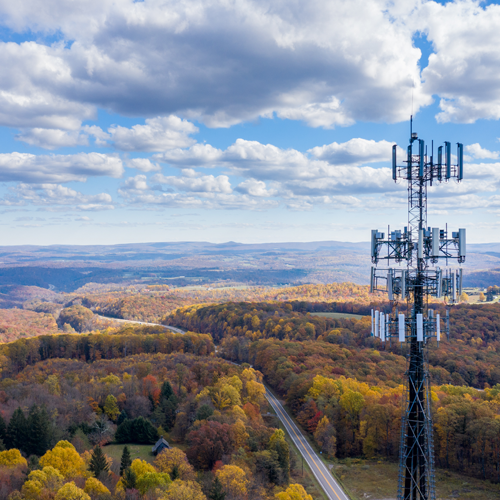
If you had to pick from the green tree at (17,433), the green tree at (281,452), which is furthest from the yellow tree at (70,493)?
the green tree at (281,452)

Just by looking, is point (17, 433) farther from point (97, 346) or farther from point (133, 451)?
point (97, 346)

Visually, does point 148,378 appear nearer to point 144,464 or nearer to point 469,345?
point 144,464

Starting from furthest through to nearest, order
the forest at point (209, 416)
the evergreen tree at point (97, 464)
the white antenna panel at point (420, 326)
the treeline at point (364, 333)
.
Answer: the treeline at point (364, 333), the forest at point (209, 416), the evergreen tree at point (97, 464), the white antenna panel at point (420, 326)

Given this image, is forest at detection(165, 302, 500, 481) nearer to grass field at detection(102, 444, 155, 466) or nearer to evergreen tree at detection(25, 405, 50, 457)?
grass field at detection(102, 444, 155, 466)

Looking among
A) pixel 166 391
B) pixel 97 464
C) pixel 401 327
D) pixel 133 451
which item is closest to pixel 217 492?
pixel 97 464

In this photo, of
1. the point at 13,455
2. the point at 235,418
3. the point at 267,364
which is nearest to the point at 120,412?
the point at 235,418

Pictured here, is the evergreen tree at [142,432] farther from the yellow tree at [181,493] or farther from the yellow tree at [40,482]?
the yellow tree at [181,493]

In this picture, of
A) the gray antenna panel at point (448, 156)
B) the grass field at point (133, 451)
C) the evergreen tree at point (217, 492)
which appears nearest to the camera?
the gray antenna panel at point (448, 156)
